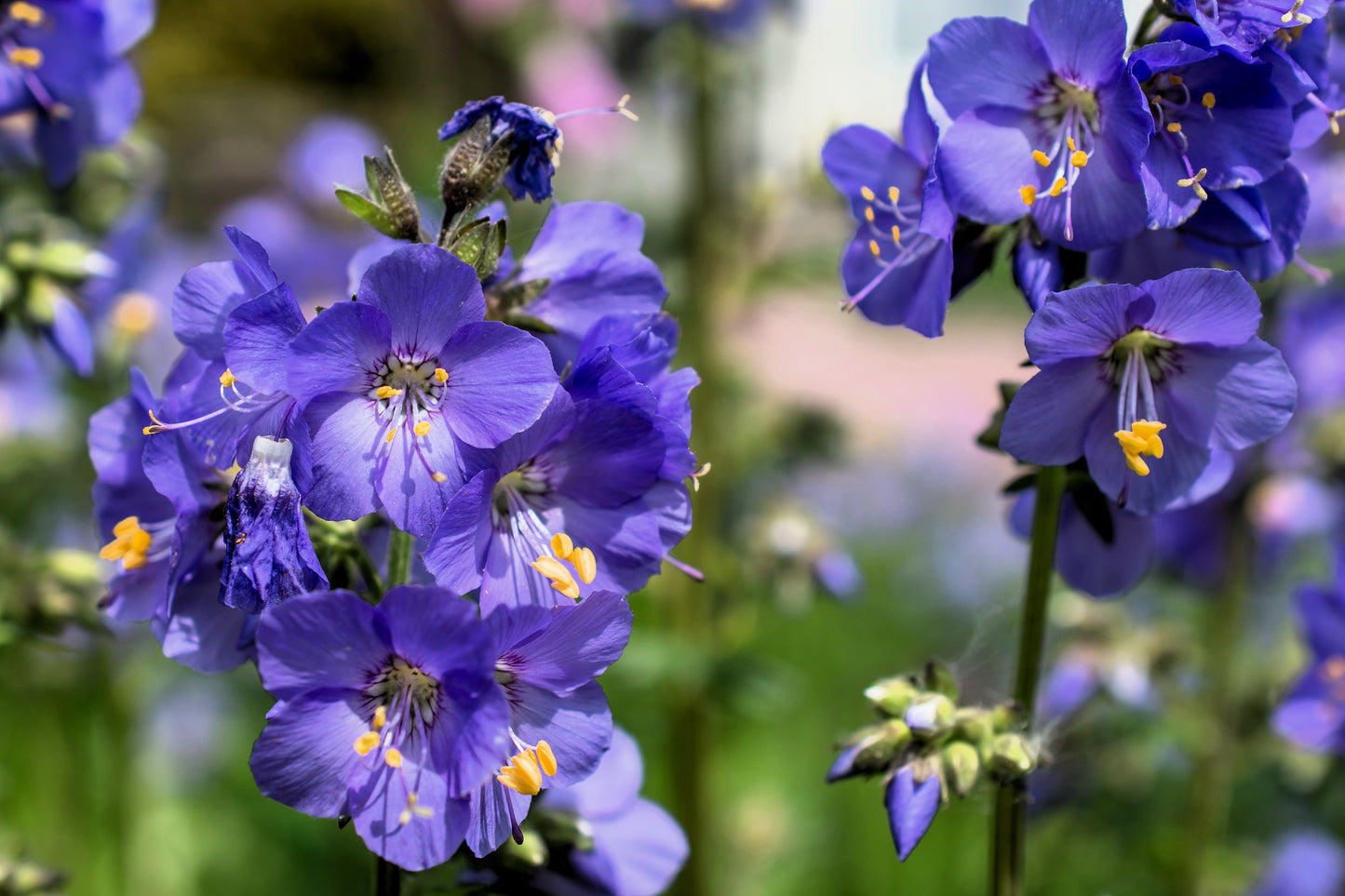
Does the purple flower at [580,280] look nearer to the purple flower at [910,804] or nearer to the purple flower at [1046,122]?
the purple flower at [1046,122]

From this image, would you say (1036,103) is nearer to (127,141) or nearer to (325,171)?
(127,141)

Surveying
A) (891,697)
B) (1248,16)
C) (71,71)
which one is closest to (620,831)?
(891,697)

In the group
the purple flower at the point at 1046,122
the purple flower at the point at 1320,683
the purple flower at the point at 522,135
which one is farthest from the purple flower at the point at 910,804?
the purple flower at the point at 1320,683

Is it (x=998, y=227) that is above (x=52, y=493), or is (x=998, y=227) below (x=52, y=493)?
above

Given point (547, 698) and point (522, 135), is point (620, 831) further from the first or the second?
point (522, 135)

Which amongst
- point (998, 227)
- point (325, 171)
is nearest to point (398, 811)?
point (998, 227)

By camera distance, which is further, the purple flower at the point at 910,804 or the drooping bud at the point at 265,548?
the purple flower at the point at 910,804

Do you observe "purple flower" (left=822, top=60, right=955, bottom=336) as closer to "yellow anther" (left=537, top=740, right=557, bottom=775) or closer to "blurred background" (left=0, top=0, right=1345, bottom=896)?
"blurred background" (left=0, top=0, right=1345, bottom=896)
